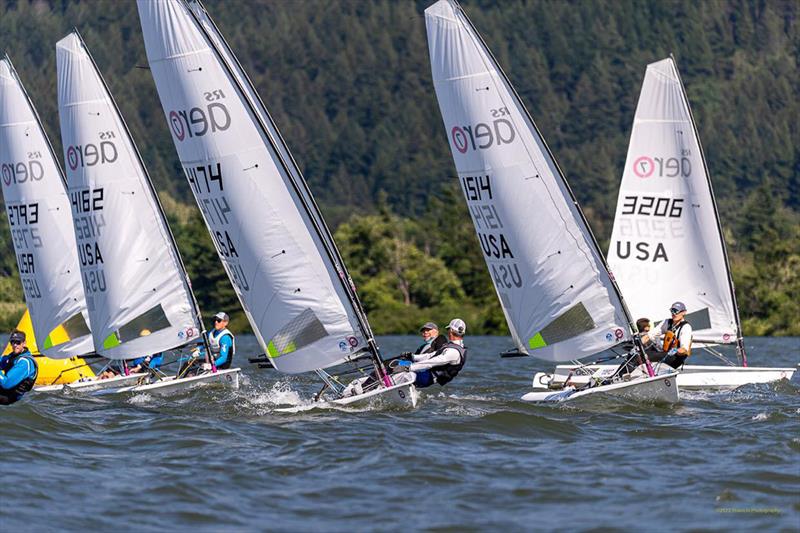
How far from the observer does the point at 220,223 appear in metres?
18.0

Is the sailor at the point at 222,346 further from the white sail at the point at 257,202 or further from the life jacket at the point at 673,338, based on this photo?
the life jacket at the point at 673,338

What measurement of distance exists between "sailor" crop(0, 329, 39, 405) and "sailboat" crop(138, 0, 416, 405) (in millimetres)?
2818

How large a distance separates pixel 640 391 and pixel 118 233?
835 cm

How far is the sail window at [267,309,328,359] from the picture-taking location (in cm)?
1745

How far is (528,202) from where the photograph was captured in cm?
1850

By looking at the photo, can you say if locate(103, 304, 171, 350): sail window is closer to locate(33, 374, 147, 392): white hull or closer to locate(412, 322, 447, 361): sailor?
locate(33, 374, 147, 392): white hull

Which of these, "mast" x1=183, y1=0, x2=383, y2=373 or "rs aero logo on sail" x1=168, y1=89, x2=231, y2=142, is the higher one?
"rs aero logo on sail" x1=168, y1=89, x2=231, y2=142

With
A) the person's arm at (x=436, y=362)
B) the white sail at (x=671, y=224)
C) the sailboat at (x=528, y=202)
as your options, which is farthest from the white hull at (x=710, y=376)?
the person's arm at (x=436, y=362)

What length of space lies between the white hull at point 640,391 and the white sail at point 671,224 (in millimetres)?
5649

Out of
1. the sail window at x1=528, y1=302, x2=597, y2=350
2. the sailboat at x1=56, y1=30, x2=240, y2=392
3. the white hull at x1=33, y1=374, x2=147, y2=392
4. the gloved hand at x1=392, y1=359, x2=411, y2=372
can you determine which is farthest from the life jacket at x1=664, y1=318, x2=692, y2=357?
the white hull at x1=33, y1=374, x2=147, y2=392

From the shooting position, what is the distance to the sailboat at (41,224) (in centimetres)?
2331

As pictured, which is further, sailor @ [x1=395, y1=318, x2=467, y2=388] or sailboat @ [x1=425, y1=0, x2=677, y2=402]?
sailboat @ [x1=425, y1=0, x2=677, y2=402]

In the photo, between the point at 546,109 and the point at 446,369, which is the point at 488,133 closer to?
the point at 446,369

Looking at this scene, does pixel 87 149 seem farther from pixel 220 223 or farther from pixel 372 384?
pixel 372 384
